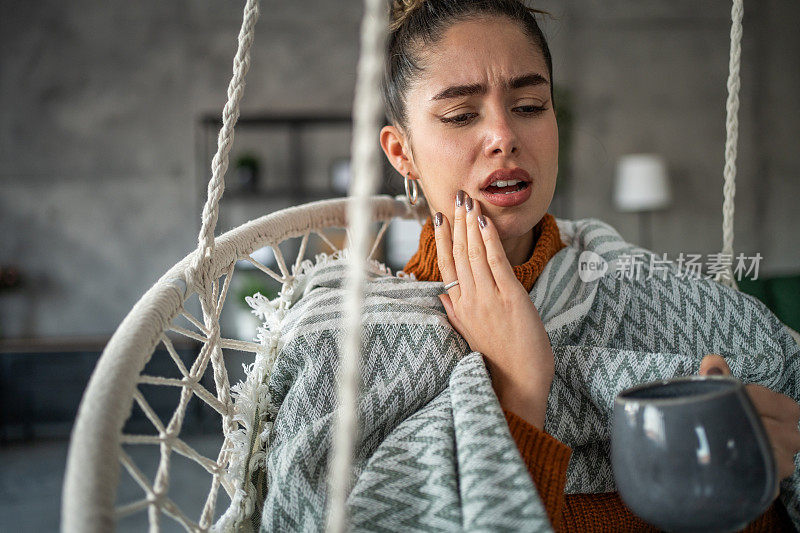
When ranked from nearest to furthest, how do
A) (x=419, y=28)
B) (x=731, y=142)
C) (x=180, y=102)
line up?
(x=419, y=28) < (x=731, y=142) < (x=180, y=102)

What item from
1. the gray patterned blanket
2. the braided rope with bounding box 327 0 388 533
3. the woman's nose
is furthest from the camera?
the woman's nose

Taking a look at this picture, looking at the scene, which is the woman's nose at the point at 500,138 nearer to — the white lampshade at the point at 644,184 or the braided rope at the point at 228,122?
the braided rope at the point at 228,122

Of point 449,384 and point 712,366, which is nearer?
point 712,366

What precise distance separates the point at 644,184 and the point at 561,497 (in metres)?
3.63

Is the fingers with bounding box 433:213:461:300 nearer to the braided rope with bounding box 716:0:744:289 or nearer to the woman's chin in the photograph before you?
the woman's chin

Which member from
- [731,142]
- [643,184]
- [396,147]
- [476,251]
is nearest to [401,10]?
[396,147]

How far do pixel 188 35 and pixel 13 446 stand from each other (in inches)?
106

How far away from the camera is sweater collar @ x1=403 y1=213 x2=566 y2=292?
0.87 meters

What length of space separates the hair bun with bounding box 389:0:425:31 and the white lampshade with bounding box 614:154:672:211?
10.8ft

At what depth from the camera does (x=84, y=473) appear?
0.43 m

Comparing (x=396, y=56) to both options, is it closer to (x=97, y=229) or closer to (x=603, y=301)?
(x=603, y=301)

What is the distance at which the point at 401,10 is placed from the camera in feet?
3.20

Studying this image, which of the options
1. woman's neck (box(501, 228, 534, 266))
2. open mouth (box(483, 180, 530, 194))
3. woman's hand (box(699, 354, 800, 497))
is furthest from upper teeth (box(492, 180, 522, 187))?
woman's hand (box(699, 354, 800, 497))

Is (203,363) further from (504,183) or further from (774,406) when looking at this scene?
(774,406)
